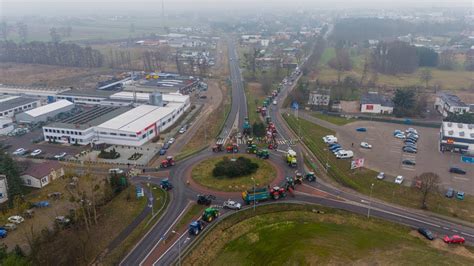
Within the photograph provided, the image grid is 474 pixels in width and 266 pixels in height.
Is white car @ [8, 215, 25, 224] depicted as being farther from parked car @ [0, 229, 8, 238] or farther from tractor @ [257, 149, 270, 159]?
tractor @ [257, 149, 270, 159]

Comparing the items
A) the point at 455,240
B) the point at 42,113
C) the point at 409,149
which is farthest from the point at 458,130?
the point at 42,113

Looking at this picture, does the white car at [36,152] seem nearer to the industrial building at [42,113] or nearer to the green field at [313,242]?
A: the industrial building at [42,113]

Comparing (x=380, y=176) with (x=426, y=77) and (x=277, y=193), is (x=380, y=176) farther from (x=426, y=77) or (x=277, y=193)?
(x=426, y=77)

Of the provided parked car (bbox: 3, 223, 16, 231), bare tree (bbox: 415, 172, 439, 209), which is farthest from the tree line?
bare tree (bbox: 415, 172, 439, 209)

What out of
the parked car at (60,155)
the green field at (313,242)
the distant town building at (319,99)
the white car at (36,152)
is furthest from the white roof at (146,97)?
the green field at (313,242)

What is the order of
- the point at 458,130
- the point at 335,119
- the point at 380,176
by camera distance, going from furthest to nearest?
the point at 335,119 < the point at 458,130 < the point at 380,176

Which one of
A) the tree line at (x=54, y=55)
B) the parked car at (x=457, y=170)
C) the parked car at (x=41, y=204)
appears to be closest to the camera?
the parked car at (x=41, y=204)


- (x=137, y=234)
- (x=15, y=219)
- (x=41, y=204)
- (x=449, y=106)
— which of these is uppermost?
(x=449, y=106)
